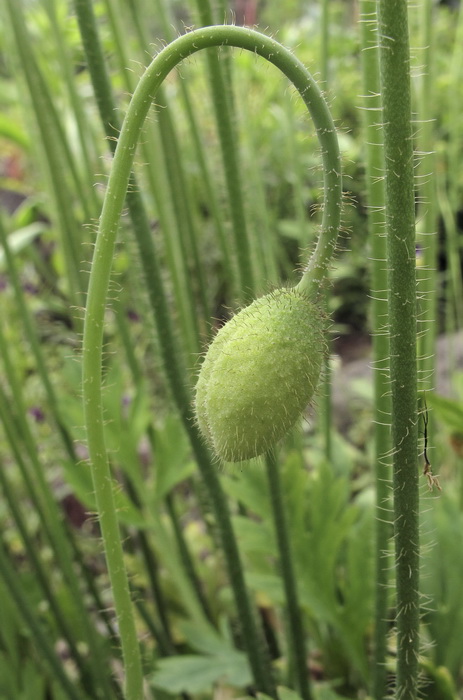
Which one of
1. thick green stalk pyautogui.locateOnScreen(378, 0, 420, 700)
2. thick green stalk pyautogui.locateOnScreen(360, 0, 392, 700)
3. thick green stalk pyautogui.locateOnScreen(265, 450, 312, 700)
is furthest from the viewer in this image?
thick green stalk pyautogui.locateOnScreen(265, 450, 312, 700)

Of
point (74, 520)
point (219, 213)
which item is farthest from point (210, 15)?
point (74, 520)

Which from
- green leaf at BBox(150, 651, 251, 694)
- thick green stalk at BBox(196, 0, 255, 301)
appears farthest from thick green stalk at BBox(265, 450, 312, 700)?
thick green stalk at BBox(196, 0, 255, 301)

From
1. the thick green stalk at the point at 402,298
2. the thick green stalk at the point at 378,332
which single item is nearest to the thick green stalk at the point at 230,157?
the thick green stalk at the point at 378,332

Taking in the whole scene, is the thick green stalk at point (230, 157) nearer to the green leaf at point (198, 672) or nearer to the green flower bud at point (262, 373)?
the green flower bud at point (262, 373)

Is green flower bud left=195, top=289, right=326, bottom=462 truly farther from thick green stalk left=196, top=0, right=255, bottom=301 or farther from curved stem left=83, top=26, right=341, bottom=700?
thick green stalk left=196, top=0, right=255, bottom=301

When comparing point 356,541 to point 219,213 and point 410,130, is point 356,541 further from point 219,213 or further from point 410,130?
point 410,130
